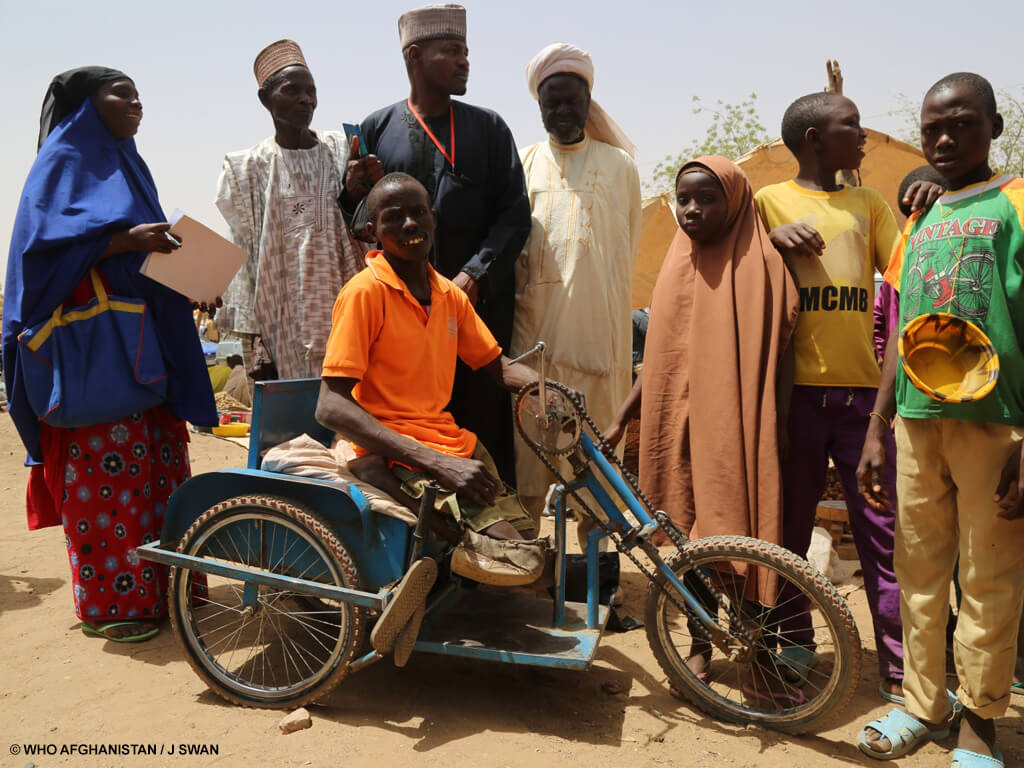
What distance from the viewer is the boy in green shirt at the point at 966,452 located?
8.27 ft

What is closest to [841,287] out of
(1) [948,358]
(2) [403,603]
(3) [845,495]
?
(1) [948,358]

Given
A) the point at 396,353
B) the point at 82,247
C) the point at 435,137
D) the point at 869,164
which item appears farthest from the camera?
the point at 869,164

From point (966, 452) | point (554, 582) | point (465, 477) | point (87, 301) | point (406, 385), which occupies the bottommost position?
point (554, 582)

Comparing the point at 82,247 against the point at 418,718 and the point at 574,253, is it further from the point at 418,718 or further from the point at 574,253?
the point at 418,718

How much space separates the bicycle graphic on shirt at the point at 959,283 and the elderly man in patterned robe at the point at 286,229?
2628mm

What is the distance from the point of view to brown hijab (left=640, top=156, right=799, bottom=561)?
3.13 meters

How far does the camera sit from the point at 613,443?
3453 mm

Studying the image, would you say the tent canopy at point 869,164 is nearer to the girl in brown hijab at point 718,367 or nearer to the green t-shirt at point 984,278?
the girl in brown hijab at point 718,367

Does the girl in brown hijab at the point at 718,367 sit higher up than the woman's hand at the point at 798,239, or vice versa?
the woman's hand at the point at 798,239

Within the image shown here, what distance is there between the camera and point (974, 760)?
8.57 feet

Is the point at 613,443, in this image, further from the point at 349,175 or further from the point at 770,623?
the point at 349,175

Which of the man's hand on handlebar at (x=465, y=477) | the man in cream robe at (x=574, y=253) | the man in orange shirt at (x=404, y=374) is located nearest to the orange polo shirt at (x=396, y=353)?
the man in orange shirt at (x=404, y=374)

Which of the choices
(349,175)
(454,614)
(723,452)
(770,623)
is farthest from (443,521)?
(349,175)

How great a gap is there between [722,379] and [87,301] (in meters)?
2.82
